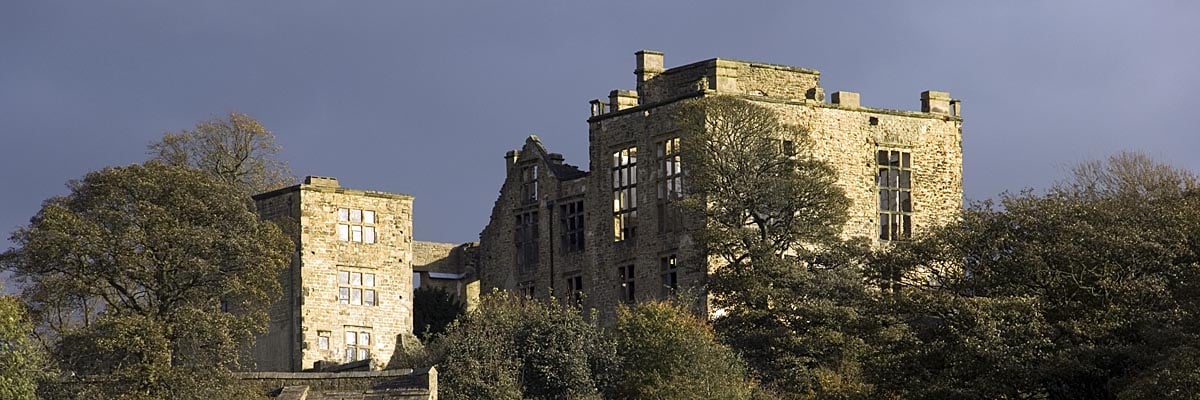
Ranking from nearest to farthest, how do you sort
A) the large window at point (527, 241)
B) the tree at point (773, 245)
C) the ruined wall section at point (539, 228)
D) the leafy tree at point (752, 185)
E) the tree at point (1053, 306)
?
the tree at point (1053, 306), the tree at point (773, 245), the leafy tree at point (752, 185), the ruined wall section at point (539, 228), the large window at point (527, 241)

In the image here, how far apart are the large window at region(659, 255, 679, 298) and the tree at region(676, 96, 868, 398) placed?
6.47 ft

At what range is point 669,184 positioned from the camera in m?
76.1

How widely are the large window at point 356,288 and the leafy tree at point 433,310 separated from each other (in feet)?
11.6

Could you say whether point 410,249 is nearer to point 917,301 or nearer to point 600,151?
point 600,151

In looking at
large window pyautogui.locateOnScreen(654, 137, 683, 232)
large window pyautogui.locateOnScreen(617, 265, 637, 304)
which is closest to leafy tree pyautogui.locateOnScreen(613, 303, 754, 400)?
large window pyautogui.locateOnScreen(654, 137, 683, 232)

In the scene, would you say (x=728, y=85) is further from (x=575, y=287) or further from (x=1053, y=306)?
(x=1053, y=306)

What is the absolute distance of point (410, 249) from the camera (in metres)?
77.6

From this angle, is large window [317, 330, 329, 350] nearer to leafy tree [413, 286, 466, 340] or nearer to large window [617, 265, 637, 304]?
leafy tree [413, 286, 466, 340]

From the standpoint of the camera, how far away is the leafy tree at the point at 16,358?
58.4m

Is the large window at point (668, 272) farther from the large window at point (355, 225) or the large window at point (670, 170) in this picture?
the large window at point (355, 225)

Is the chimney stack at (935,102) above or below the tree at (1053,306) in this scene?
above

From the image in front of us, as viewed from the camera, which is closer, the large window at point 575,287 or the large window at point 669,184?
the large window at point 669,184

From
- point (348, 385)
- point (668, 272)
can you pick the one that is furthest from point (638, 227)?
point (348, 385)

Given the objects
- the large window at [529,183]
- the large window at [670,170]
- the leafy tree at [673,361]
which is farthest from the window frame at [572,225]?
the leafy tree at [673,361]
